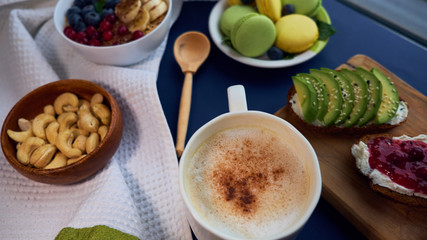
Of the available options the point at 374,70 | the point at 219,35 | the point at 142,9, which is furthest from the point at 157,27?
the point at 374,70

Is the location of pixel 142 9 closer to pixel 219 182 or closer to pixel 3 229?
pixel 219 182

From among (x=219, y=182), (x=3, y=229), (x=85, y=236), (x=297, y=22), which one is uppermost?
(x=297, y=22)

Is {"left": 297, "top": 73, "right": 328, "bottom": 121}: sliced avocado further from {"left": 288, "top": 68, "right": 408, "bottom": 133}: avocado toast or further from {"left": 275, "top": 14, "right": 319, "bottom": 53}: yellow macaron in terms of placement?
{"left": 275, "top": 14, "right": 319, "bottom": 53}: yellow macaron

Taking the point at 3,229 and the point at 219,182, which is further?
the point at 3,229

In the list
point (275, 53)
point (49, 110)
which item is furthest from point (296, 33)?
point (49, 110)

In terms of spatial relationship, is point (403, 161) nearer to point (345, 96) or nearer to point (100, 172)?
point (345, 96)
